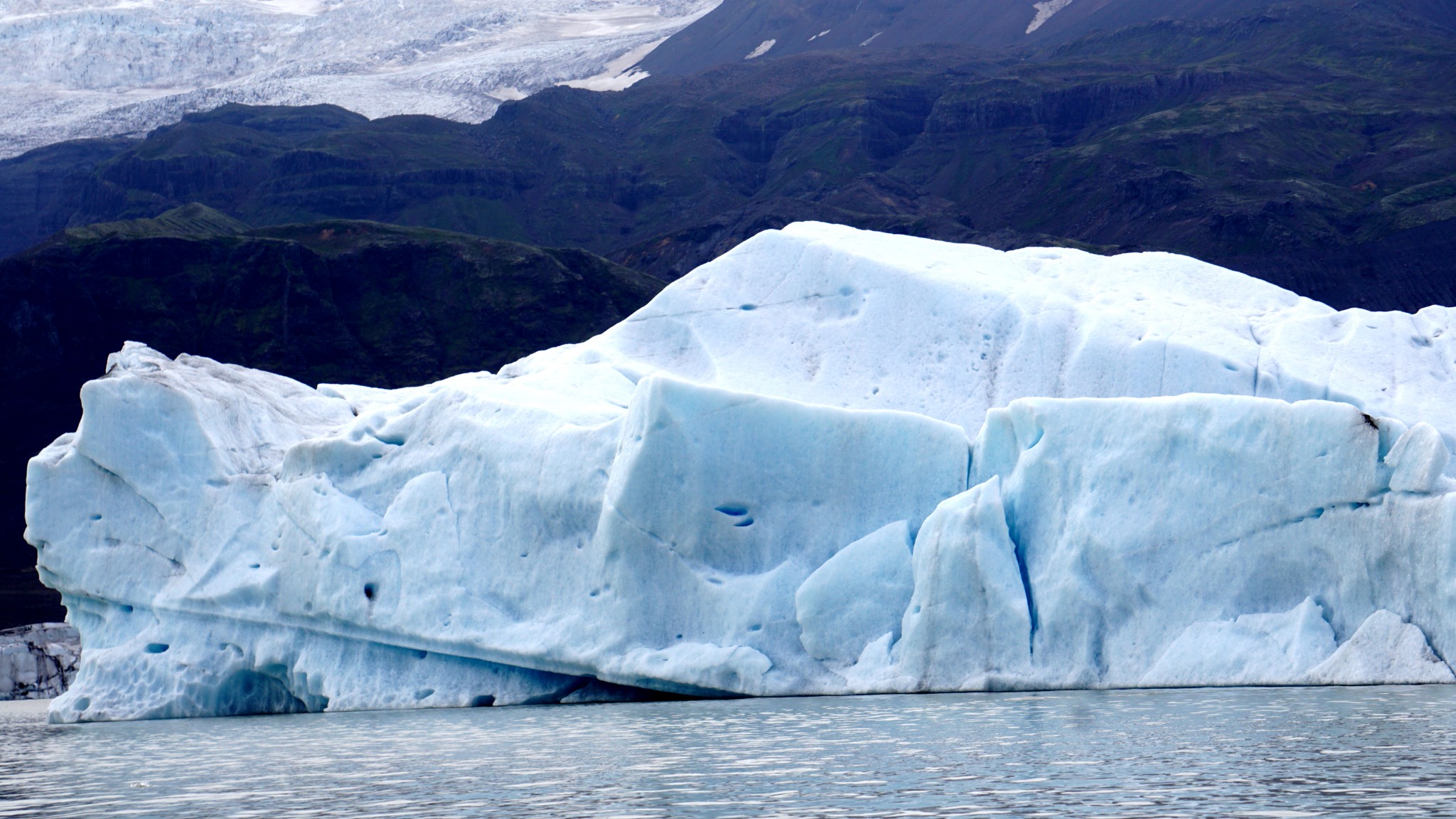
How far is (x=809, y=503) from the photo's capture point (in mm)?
14102

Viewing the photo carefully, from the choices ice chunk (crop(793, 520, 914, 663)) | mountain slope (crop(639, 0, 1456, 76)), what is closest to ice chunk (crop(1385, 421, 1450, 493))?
ice chunk (crop(793, 520, 914, 663))

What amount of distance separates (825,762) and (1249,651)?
537 cm

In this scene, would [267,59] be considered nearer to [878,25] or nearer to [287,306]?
[878,25]

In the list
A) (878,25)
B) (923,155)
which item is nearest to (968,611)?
(923,155)

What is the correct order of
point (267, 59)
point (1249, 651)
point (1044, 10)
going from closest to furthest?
point (1249, 651)
point (267, 59)
point (1044, 10)

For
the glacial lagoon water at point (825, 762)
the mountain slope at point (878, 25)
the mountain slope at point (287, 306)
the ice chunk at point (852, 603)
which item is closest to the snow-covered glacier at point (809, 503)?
the ice chunk at point (852, 603)

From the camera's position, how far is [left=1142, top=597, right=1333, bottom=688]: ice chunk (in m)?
12.0

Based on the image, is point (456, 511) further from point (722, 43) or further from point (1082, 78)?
point (722, 43)

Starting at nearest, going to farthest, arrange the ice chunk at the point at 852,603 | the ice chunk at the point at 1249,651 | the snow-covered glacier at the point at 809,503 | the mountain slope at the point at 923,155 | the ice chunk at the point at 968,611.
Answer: the ice chunk at the point at 1249,651
the snow-covered glacier at the point at 809,503
the ice chunk at the point at 968,611
the ice chunk at the point at 852,603
the mountain slope at the point at 923,155

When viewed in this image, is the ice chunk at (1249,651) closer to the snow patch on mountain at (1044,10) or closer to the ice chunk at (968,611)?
the ice chunk at (968,611)

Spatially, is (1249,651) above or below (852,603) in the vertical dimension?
below

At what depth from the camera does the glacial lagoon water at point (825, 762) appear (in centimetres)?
675

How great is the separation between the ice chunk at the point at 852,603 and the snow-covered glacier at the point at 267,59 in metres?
112

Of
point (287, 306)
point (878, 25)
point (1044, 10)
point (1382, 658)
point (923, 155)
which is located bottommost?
point (1382, 658)
